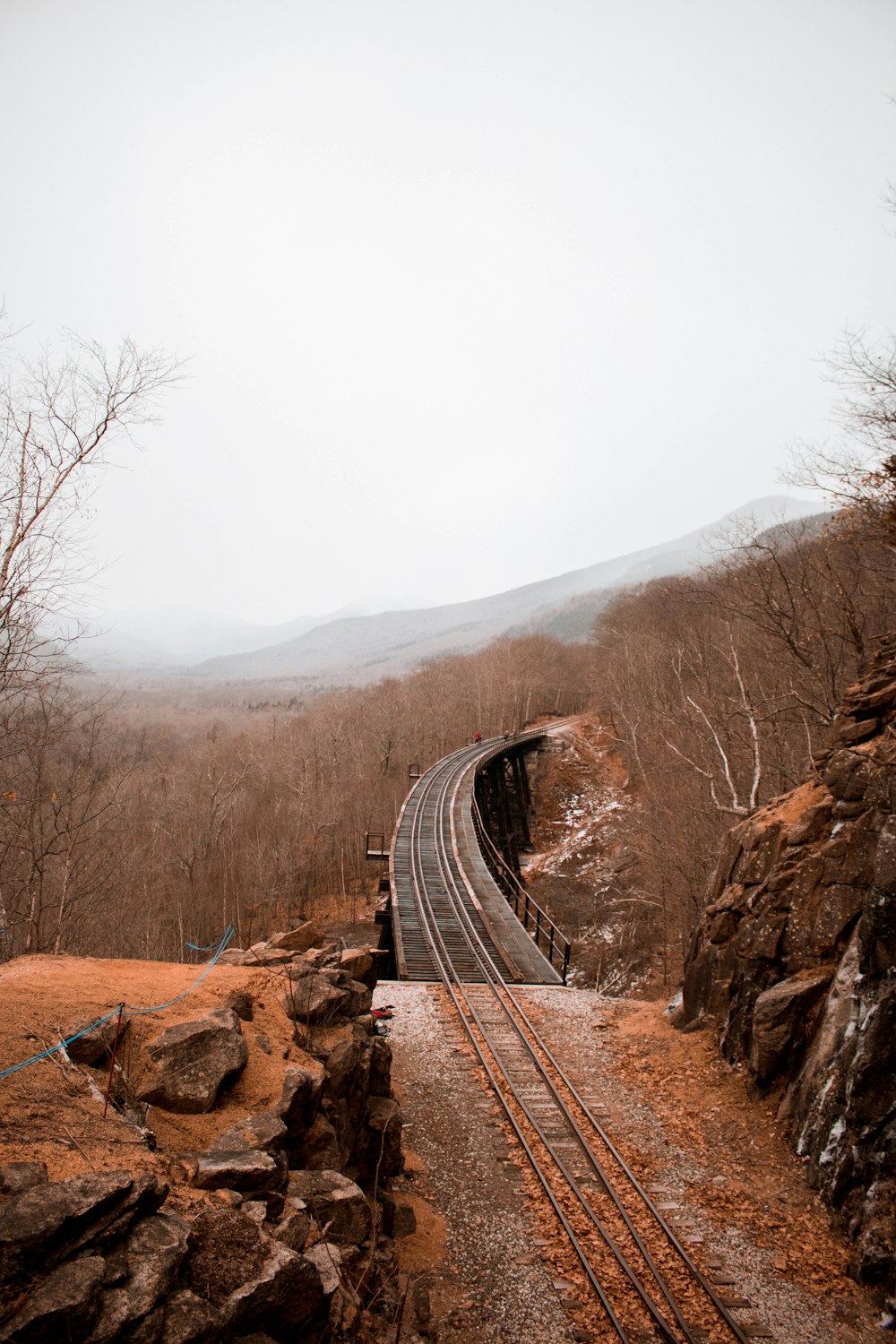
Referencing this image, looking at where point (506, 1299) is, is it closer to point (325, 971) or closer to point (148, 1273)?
point (325, 971)

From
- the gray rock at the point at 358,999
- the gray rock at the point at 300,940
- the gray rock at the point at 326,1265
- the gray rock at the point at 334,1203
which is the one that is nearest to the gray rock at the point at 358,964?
the gray rock at the point at 358,999

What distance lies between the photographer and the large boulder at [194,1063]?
18.5 ft

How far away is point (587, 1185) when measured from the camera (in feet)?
27.5

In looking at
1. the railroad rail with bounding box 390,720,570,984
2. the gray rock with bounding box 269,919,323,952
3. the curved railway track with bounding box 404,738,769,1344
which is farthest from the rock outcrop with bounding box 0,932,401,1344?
the railroad rail with bounding box 390,720,570,984

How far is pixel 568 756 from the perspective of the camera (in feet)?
152

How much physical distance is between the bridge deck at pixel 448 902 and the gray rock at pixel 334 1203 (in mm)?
9244

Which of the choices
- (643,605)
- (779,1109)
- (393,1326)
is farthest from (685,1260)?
(643,605)

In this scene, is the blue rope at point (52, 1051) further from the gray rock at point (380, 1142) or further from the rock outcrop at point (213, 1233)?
the gray rock at point (380, 1142)

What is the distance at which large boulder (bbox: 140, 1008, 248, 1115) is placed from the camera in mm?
5633

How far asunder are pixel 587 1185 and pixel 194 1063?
18.0 ft

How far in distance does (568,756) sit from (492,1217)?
39.1 m

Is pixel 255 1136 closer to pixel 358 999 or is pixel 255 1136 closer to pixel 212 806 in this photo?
pixel 358 999

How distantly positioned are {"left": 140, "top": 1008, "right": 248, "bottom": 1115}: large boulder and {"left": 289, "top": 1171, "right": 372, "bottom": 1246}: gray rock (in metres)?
1.03

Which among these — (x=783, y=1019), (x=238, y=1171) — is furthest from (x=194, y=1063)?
(x=783, y=1019)
